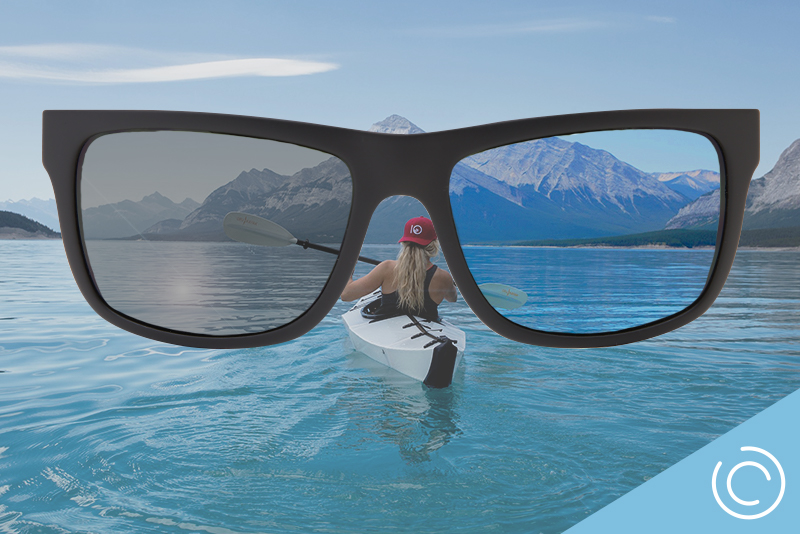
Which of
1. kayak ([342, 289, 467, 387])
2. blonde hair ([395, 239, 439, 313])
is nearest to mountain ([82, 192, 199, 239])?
blonde hair ([395, 239, 439, 313])

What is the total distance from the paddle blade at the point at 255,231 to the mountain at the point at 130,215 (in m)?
0.15

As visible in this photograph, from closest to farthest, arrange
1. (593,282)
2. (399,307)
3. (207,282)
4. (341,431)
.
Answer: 1. (207,282)
2. (593,282)
3. (341,431)
4. (399,307)

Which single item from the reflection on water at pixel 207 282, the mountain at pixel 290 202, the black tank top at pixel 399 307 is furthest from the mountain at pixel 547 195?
the black tank top at pixel 399 307

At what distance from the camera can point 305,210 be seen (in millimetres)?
1409

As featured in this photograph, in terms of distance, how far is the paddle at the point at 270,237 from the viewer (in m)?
1.43

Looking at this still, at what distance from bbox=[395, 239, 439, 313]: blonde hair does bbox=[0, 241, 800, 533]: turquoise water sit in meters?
0.45

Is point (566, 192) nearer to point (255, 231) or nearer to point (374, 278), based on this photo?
point (255, 231)

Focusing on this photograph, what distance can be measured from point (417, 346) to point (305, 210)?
110 inches

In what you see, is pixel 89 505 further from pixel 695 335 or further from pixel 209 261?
pixel 695 335

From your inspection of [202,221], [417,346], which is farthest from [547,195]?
[417,346]

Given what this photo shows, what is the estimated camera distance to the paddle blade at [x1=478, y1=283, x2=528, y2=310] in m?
1.39

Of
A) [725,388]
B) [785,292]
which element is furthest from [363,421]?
[785,292]

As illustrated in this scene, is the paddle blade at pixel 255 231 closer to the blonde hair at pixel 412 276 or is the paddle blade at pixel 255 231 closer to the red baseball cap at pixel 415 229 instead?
the red baseball cap at pixel 415 229

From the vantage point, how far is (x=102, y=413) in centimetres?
366
